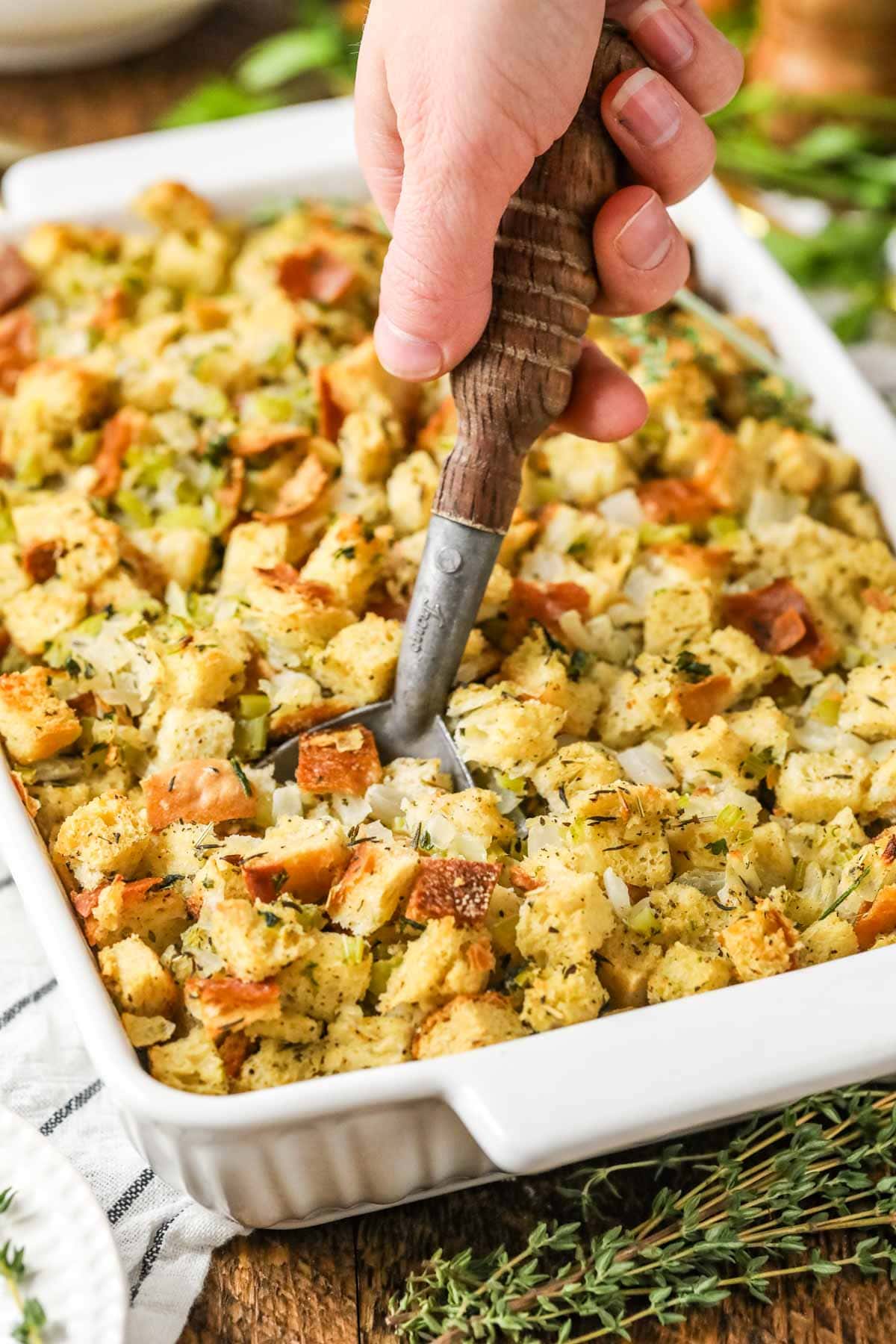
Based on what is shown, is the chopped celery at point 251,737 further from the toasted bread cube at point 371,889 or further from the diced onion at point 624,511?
the diced onion at point 624,511

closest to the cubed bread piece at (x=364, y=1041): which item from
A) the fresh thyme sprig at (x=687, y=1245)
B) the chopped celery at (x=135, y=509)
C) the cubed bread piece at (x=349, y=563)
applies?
the fresh thyme sprig at (x=687, y=1245)

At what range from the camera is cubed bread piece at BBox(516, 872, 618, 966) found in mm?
1417

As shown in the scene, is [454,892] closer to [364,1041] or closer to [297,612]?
[364,1041]

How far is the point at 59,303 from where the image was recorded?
2238mm

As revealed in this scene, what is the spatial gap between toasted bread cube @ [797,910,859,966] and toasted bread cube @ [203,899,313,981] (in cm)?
49

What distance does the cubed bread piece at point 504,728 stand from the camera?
160 centimetres

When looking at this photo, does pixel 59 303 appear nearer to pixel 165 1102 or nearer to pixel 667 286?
pixel 667 286

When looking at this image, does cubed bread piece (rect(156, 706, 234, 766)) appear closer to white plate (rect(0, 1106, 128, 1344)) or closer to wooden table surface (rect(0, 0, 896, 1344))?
white plate (rect(0, 1106, 128, 1344))

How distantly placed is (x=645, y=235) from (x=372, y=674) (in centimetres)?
55

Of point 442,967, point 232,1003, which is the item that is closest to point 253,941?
point 232,1003

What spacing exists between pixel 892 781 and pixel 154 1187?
89cm

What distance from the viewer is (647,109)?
144cm

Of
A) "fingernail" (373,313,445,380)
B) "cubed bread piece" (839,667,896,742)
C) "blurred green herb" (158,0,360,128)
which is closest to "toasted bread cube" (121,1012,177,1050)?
"fingernail" (373,313,445,380)

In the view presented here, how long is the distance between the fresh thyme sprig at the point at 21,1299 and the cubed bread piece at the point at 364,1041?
0.32m
